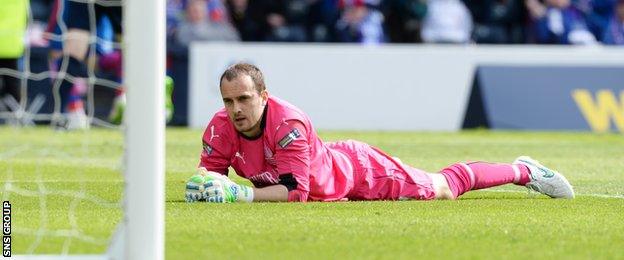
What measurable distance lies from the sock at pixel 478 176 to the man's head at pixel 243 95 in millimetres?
1277

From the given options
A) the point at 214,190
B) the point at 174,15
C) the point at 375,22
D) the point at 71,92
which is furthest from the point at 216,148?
the point at 375,22

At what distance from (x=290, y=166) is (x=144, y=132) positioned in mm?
2344

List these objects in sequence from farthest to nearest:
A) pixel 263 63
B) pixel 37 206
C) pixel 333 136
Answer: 1. pixel 263 63
2. pixel 333 136
3. pixel 37 206

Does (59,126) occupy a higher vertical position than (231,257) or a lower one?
lower

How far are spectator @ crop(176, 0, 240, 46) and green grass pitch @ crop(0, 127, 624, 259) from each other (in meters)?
7.99

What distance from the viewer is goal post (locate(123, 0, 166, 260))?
16.2 feet

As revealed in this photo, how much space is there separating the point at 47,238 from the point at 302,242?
41.6 inches

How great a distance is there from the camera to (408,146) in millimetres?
13766

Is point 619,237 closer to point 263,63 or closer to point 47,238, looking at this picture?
point 47,238

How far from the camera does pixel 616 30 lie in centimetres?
2000

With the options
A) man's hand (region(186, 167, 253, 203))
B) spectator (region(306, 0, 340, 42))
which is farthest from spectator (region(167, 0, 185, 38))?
man's hand (region(186, 167, 253, 203))

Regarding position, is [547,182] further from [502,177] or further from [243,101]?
[243,101]

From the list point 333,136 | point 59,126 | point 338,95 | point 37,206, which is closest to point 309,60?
point 338,95

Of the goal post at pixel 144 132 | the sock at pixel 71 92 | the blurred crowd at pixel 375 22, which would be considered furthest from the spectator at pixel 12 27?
the blurred crowd at pixel 375 22
